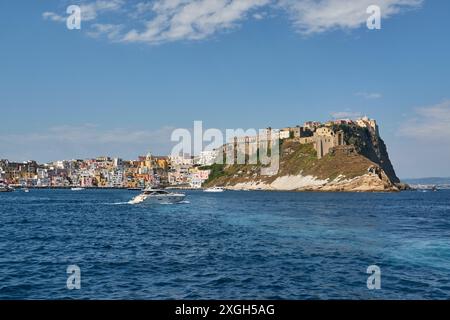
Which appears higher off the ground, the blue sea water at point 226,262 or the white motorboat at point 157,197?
the white motorboat at point 157,197

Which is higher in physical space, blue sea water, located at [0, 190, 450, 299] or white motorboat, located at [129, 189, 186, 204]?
white motorboat, located at [129, 189, 186, 204]

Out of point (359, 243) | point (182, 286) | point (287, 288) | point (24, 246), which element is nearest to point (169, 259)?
point (182, 286)

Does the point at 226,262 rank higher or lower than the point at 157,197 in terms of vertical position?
lower

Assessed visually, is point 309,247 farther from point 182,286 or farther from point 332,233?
point 182,286

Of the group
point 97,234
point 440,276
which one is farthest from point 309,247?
point 97,234

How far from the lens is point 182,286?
2230 centimetres

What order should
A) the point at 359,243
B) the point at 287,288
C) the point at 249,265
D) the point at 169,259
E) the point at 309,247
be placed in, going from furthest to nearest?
the point at 359,243, the point at 309,247, the point at 169,259, the point at 249,265, the point at 287,288

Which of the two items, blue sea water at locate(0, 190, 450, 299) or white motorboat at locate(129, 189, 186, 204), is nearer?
blue sea water at locate(0, 190, 450, 299)

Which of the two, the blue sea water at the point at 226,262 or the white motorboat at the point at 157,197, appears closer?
the blue sea water at the point at 226,262

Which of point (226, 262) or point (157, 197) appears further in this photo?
point (157, 197)
